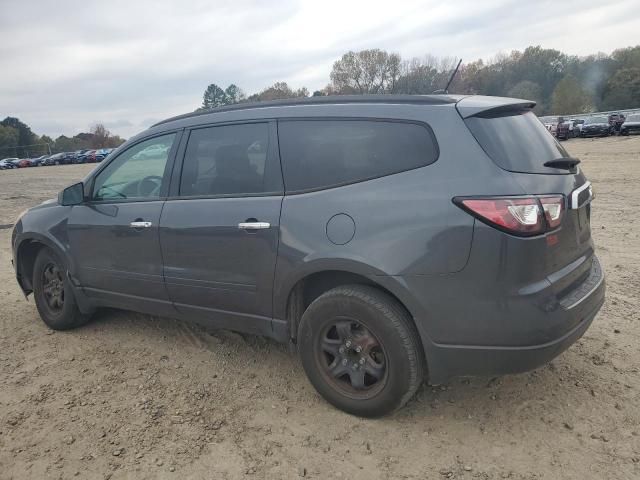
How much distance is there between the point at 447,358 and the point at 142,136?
288 centimetres

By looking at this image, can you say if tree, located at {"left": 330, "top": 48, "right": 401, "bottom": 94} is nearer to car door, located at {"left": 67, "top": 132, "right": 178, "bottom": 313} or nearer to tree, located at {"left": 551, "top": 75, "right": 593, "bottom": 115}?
tree, located at {"left": 551, "top": 75, "right": 593, "bottom": 115}

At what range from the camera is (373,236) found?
2.76 meters

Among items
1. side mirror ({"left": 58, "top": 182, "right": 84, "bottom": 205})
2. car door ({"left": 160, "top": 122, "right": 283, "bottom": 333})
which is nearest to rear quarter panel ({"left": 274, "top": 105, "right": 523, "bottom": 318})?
car door ({"left": 160, "top": 122, "right": 283, "bottom": 333})

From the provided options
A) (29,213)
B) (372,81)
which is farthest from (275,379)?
(372,81)

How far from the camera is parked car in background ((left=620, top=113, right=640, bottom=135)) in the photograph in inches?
1238

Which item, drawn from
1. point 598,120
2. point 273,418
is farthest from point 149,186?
point 598,120

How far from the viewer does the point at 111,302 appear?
424cm

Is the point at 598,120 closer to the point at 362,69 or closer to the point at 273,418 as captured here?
the point at 273,418

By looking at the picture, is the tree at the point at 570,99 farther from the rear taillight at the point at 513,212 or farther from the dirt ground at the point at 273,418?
the rear taillight at the point at 513,212

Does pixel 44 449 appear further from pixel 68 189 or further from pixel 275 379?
pixel 68 189

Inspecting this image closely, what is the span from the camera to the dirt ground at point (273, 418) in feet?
8.71

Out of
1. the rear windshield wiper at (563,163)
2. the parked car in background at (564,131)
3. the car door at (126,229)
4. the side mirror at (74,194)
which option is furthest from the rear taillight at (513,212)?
the parked car in background at (564,131)

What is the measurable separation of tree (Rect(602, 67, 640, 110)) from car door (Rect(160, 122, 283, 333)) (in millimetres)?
80124

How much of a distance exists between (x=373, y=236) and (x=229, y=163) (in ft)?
4.15
